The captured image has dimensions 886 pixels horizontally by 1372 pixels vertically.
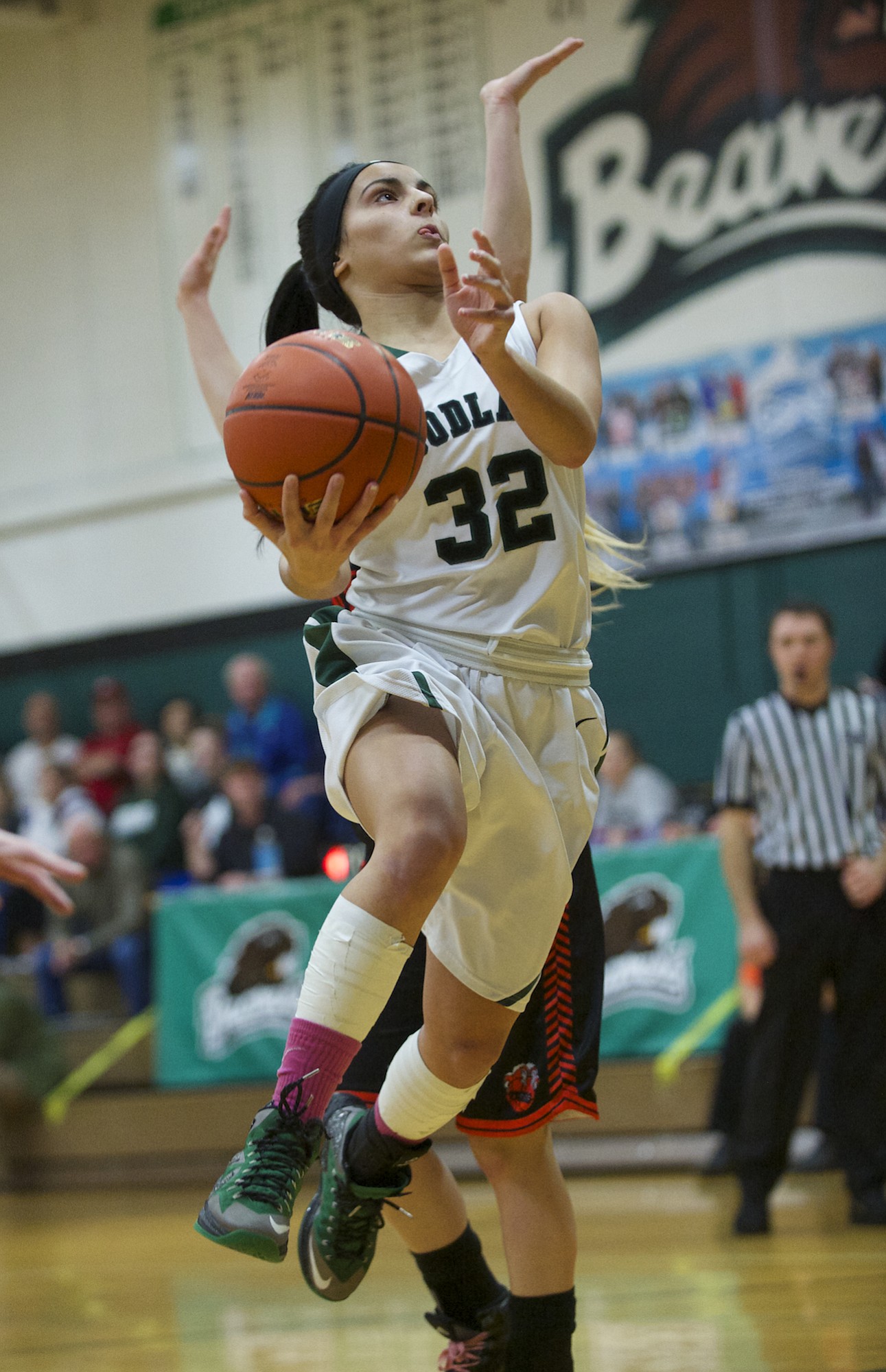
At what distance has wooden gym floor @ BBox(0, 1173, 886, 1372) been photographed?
12.5 ft

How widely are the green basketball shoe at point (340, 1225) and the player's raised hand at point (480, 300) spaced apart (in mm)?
1429

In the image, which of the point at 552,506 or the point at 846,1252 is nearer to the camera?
the point at 552,506

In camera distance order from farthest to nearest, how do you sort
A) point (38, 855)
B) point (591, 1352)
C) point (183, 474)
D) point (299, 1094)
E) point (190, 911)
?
point (183, 474), point (190, 911), point (591, 1352), point (38, 855), point (299, 1094)

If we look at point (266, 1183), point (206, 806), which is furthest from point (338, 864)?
point (266, 1183)

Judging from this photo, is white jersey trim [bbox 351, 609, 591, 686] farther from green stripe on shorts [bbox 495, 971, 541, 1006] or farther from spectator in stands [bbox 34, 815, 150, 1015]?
spectator in stands [bbox 34, 815, 150, 1015]

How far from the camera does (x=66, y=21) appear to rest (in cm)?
1248

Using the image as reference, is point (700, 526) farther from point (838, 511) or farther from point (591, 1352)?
point (591, 1352)

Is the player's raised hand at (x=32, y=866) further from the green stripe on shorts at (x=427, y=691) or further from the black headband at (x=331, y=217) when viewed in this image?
the black headband at (x=331, y=217)

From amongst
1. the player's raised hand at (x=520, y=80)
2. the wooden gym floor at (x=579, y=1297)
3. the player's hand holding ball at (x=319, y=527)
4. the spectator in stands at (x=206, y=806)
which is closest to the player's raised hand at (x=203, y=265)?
the player's raised hand at (x=520, y=80)

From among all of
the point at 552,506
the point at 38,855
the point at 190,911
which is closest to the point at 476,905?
the point at 552,506

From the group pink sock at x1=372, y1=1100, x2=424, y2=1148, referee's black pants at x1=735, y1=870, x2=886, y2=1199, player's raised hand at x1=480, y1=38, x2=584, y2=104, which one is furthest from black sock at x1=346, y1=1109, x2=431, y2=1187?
referee's black pants at x1=735, y1=870, x2=886, y2=1199

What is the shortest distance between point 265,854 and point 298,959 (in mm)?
1661

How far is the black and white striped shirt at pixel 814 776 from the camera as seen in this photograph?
18.5 ft

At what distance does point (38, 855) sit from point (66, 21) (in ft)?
36.3
